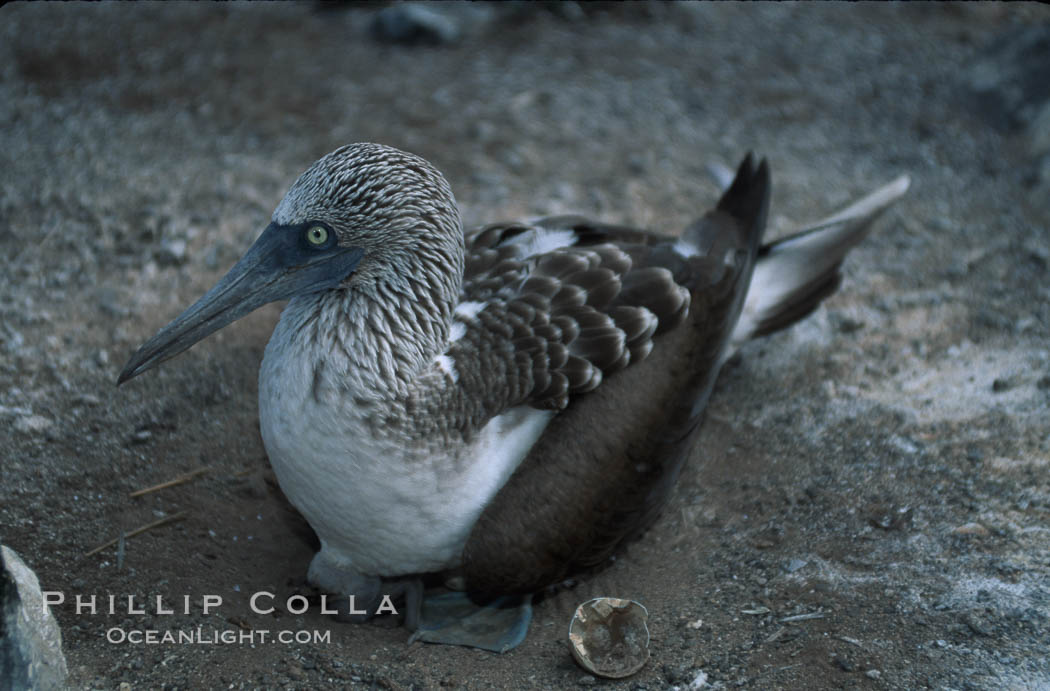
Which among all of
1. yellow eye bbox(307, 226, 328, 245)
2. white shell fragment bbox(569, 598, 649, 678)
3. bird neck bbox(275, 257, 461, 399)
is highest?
yellow eye bbox(307, 226, 328, 245)

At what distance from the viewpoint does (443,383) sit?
3889mm

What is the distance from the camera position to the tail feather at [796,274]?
5.38 m

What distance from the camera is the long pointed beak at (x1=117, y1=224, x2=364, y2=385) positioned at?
149 inches

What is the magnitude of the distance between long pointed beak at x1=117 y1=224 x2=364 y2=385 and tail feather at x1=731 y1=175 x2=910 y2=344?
2363mm

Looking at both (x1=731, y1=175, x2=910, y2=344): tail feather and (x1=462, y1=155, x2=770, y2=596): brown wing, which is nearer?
(x1=462, y1=155, x2=770, y2=596): brown wing

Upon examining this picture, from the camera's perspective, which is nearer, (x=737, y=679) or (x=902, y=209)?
(x=737, y=679)

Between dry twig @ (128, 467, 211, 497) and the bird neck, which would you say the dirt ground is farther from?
the bird neck

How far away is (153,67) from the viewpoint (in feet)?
26.0

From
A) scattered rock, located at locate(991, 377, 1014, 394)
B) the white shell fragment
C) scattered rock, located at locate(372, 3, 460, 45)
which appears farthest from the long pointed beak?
scattered rock, located at locate(372, 3, 460, 45)

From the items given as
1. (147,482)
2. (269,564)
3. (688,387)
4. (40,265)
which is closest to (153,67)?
(40,265)

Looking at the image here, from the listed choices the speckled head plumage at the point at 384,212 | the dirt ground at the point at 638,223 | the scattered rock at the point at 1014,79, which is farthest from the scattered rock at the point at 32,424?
the scattered rock at the point at 1014,79

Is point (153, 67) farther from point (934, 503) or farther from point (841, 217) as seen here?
point (934, 503)

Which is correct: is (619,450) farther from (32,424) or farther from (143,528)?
(32,424)

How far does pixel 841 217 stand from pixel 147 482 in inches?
143
